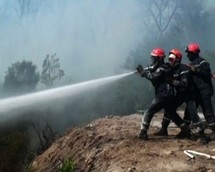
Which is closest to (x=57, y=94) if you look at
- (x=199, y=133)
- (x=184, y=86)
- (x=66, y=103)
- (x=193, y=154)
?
(x=184, y=86)

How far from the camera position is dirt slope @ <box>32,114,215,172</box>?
7102 millimetres

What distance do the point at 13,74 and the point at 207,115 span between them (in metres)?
33.7

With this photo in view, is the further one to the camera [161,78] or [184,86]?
[161,78]

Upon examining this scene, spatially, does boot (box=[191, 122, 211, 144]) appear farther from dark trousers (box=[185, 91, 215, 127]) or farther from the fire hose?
the fire hose

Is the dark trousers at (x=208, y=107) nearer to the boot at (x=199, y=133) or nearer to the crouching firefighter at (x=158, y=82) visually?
the boot at (x=199, y=133)

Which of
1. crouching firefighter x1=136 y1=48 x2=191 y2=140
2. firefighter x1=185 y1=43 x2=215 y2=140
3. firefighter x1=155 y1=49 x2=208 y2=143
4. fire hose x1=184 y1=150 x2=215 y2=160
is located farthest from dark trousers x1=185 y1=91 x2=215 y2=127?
fire hose x1=184 y1=150 x2=215 y2=160

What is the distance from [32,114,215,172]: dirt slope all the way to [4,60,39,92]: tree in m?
27.4

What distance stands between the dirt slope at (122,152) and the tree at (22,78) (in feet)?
89.8

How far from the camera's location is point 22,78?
40.4m

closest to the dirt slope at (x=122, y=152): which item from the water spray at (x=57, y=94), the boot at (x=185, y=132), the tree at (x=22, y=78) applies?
the boot at (x=185, y=132)

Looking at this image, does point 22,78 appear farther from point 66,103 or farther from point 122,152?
point 122,152

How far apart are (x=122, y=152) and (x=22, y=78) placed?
109 ft

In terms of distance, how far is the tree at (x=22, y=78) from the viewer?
128 ft

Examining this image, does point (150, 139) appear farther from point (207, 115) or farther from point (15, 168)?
point (15, 168)
